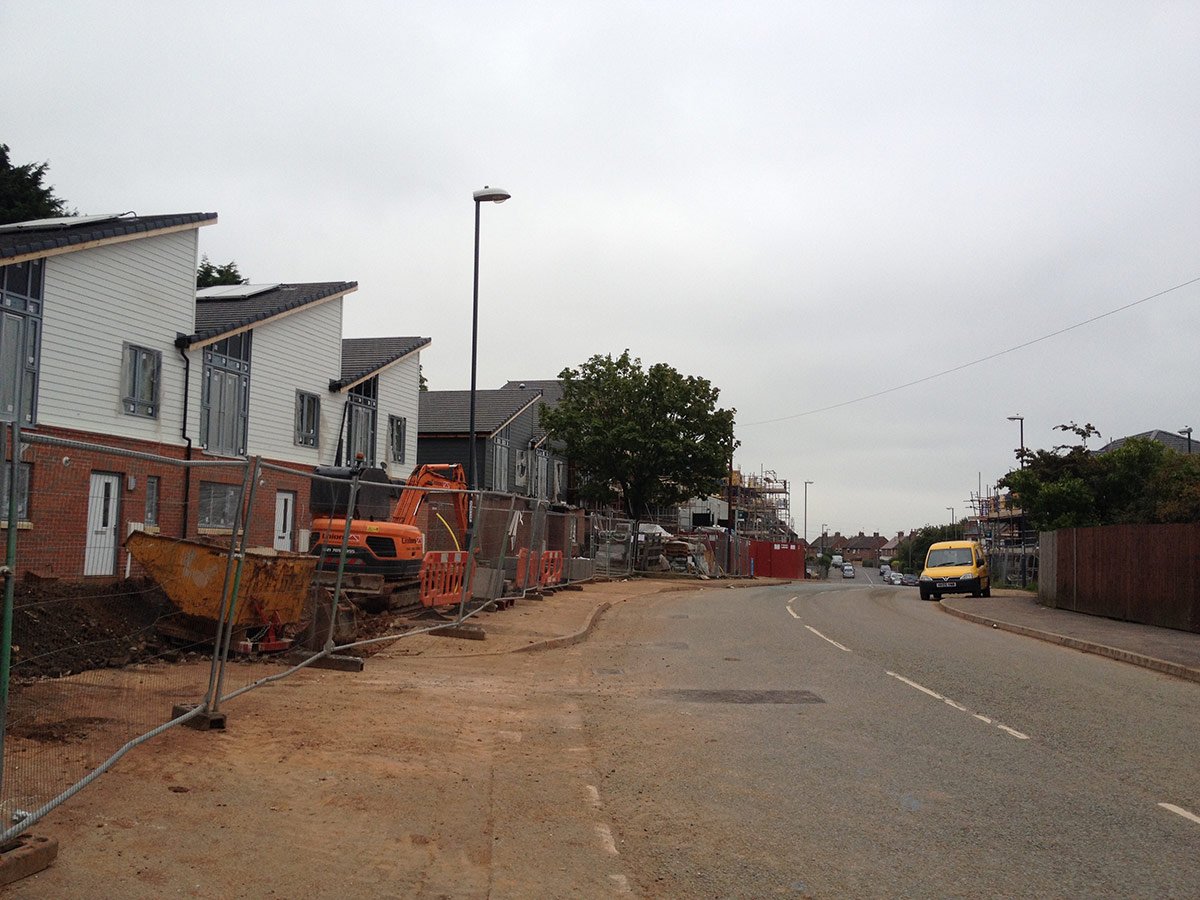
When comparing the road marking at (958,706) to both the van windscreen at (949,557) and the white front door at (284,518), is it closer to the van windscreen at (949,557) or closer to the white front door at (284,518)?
the white front door at (284,518)

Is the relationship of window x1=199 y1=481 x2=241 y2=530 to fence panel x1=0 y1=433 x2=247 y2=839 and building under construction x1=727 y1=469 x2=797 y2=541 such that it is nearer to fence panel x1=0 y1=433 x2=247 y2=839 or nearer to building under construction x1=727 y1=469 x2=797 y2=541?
fence panel x1=0 y1=433 x2=247 y2=839

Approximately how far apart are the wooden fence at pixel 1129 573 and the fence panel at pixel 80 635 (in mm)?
18753

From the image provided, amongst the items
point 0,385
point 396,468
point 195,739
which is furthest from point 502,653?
point 396,468

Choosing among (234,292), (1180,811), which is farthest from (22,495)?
(234,292)

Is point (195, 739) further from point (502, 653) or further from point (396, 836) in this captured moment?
point (502, 653)

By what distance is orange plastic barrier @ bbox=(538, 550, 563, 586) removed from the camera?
991 inches

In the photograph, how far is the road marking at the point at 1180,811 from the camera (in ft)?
21.7

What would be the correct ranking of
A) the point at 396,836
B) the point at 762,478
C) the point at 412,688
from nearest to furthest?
the point at 396,836
the point at 412,688
the point at 762,478

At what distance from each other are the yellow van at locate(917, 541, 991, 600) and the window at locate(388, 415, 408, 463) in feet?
62.2

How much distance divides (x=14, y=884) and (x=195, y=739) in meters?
2.88

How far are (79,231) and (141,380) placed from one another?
3.47 metres

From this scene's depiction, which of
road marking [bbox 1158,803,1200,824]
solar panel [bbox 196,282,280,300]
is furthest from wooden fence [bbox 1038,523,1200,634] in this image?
solar panel [bbox 196,282,280,300]

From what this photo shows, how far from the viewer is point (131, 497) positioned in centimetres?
742

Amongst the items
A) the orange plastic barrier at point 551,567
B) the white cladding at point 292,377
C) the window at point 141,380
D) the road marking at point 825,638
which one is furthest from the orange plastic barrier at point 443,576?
the white cladding at point 292,377
